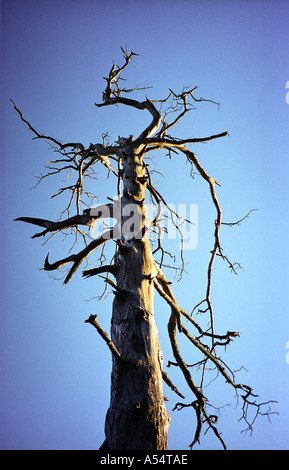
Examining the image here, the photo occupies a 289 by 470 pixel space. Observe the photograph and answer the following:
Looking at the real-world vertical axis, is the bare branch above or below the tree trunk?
above

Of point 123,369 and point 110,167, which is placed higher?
point 110,167

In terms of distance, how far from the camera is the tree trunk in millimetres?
2916

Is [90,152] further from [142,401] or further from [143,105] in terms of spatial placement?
A: [142,401]

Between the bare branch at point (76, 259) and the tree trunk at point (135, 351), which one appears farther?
the bare branch at point (76, 259)

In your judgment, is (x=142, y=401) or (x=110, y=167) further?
(x=110, y=167)

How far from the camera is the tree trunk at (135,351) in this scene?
2916 millimetres

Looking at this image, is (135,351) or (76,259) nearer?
(135,351)

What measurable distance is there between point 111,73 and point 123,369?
3.67 metres

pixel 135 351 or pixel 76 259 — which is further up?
pixel 76 259

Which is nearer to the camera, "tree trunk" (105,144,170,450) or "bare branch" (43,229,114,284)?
"tree trunk" (105,144,170,450)

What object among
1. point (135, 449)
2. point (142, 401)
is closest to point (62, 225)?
point (142, 401)

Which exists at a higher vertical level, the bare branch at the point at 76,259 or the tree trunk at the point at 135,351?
the bare branch at the point at 76,259

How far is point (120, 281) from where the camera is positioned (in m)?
3.56

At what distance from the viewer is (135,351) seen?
10.4ft
